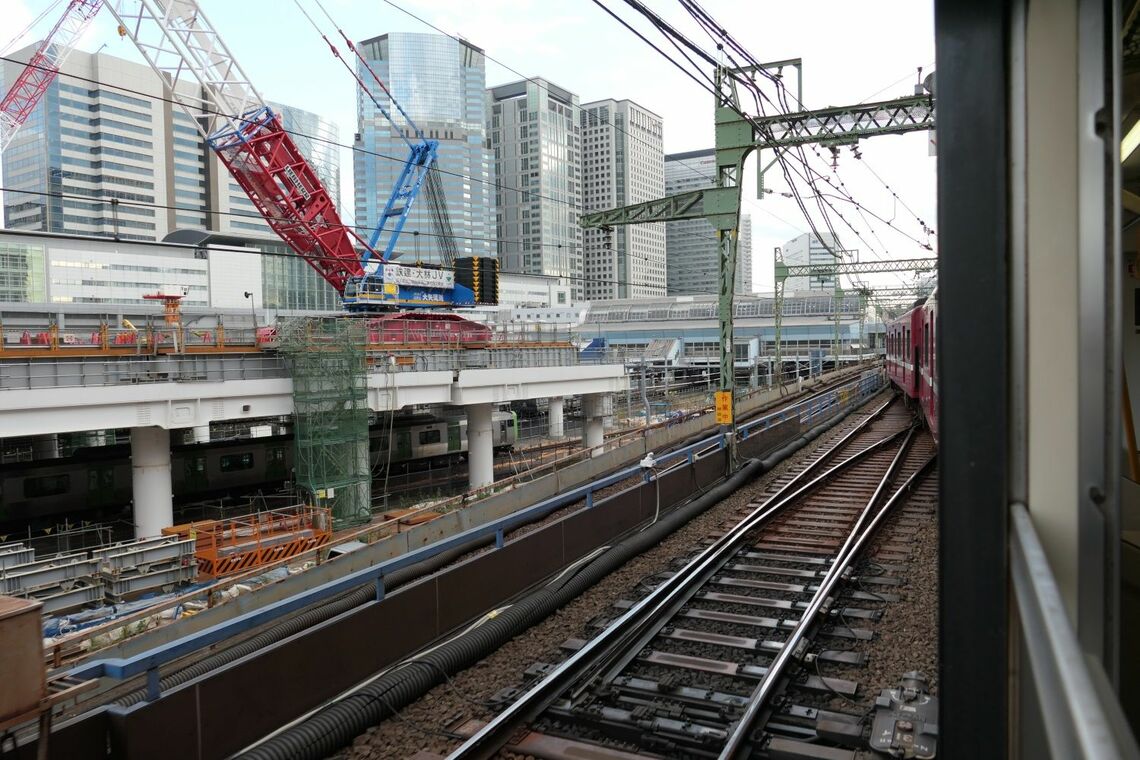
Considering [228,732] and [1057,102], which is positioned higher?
[1057,102]

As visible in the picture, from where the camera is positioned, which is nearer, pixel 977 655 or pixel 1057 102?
pixel 1057 102

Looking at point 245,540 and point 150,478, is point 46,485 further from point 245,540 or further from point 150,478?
point 245,540

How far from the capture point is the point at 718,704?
4930 mm

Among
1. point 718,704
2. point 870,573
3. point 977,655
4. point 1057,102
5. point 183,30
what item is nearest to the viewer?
point 1057,102

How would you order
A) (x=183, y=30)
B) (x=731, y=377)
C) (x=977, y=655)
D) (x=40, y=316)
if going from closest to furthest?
(x=977, y=655)
(x=731, y=377)
(x=183, y=30)
(x=40, y=316)

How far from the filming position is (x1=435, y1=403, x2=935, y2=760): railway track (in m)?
4.55

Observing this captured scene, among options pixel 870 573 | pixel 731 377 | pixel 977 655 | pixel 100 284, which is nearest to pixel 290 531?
pixel 731 377

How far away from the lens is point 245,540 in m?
17.2

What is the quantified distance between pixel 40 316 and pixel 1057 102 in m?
39.5

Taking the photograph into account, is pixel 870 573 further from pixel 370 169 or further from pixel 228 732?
pixel 370 169

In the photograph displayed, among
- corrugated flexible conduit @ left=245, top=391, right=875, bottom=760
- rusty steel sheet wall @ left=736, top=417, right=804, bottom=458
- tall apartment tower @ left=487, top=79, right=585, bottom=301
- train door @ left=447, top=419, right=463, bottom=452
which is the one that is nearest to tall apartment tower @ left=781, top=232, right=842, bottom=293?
tall apartment tower @ left=487, top=79, right=585, bottom=301

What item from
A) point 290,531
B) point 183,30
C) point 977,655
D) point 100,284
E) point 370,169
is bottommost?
point 290,531

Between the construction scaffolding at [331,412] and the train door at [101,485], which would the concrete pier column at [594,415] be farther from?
the train door at [101,485]

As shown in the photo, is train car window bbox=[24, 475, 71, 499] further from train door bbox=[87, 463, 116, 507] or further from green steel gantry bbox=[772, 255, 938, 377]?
green steel gantry bbox=[772, 255, 938, 377]
